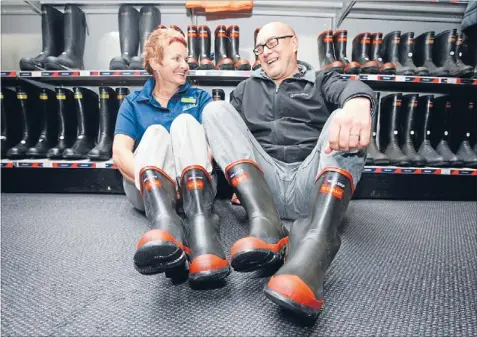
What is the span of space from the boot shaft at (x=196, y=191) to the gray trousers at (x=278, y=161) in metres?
0.09

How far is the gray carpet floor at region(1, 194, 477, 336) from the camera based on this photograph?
628 millimetres

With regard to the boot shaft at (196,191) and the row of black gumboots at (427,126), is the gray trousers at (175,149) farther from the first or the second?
the row of black gumboots at (427,126)

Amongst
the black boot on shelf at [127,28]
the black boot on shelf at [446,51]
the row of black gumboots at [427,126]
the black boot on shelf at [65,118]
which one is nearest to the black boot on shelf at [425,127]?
the row of black gumboots at [427,126]

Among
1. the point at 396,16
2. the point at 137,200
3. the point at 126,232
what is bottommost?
the point at 126,232

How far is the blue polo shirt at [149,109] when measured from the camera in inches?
54.3

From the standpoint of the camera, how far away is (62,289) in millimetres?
787

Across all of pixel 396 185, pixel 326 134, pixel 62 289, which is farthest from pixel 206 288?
pixel 396 185

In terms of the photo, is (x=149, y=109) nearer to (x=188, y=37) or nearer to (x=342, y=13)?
(x=188, y=37)

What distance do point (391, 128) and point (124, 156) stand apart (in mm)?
1951

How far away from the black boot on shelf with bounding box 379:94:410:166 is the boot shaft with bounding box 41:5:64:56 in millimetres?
2735

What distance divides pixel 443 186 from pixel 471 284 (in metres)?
1.40

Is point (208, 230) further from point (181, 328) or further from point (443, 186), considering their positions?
point (443, 186)

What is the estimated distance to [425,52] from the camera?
226 centimetres

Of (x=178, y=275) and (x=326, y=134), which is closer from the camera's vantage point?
(x=178, y=275)
